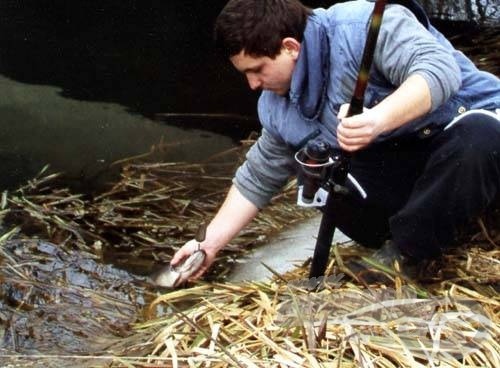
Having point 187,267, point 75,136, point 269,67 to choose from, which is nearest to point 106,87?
point 75,136

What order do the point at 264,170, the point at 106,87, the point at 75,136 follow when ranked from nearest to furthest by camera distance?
the point at 264,170
the point at 75,136
the point at 106,87

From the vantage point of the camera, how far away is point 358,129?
2.97m

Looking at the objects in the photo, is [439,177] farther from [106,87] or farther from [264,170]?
[106,87]

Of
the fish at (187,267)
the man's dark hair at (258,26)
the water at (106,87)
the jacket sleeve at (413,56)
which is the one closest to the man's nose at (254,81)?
the man's dark hair at (258,26)

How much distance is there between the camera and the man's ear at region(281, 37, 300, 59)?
3348mm

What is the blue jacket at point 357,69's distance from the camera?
323 cm

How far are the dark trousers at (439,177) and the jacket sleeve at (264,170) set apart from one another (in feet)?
1.07

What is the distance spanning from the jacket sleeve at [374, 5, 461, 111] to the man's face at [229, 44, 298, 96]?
0.30m

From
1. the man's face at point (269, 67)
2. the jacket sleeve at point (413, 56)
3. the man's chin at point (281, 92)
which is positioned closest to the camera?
the jacket sleeve at point (413, 56)

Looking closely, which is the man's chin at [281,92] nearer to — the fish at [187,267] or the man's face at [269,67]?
the man's face at [269,67]

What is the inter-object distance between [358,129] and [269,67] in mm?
545

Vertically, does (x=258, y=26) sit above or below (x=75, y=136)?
above

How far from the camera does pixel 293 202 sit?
16.5 feet

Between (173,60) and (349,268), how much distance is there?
12.5 ft
